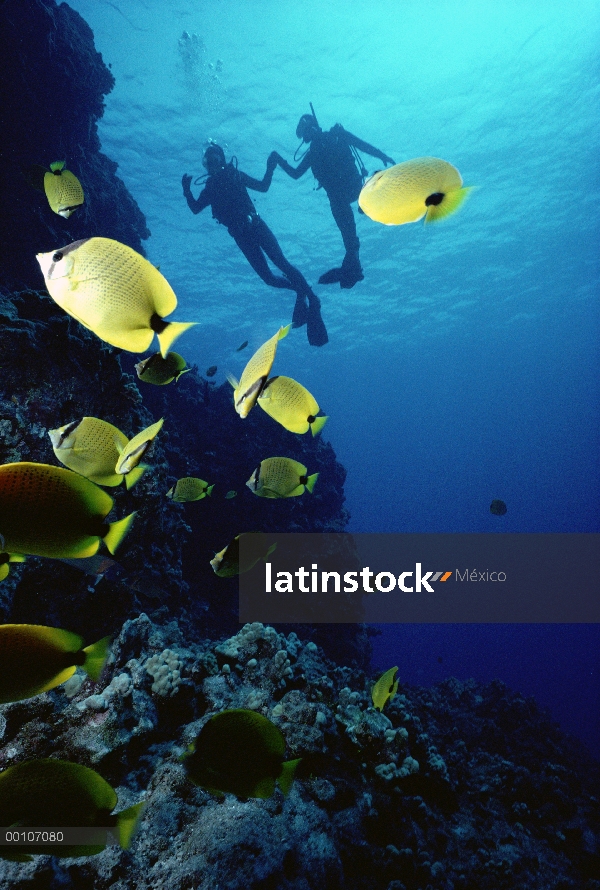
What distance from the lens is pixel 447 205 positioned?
2.02 metres

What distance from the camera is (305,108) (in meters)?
23.1

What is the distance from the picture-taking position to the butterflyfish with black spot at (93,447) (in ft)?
6.91

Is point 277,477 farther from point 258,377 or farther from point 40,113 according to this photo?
point 40,113

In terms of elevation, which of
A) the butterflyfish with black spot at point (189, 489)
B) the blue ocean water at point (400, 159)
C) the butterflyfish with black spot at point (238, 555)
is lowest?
the butterflyfish with black spot at point (238, 555)

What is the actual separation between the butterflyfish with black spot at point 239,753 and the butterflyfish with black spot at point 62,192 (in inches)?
136

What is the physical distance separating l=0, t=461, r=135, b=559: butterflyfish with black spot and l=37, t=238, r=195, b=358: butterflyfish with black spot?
0.52 metres

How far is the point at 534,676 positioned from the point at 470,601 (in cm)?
1425

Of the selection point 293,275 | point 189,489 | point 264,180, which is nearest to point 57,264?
point 189,489

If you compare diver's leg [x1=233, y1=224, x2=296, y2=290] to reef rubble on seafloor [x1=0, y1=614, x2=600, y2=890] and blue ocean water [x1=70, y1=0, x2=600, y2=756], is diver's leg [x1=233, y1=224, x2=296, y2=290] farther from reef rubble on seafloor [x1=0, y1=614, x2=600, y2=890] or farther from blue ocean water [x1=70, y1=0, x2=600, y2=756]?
reef rubble on seafloor [x1=0, y1=614, x2=600, y2=890]

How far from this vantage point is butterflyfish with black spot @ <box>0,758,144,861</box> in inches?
60.3

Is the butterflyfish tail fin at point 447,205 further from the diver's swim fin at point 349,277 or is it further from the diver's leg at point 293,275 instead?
the diver's leg at point 293,275

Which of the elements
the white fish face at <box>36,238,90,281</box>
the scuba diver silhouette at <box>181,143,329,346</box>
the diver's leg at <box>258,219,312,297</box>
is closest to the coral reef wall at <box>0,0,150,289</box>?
the scuba diver silhouette at <box>181,143,329,346</box>

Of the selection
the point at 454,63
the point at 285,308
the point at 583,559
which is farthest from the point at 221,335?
the point at 583,559

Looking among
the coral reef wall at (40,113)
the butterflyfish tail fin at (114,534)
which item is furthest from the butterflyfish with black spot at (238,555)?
the coral reef wall at (40,113)
